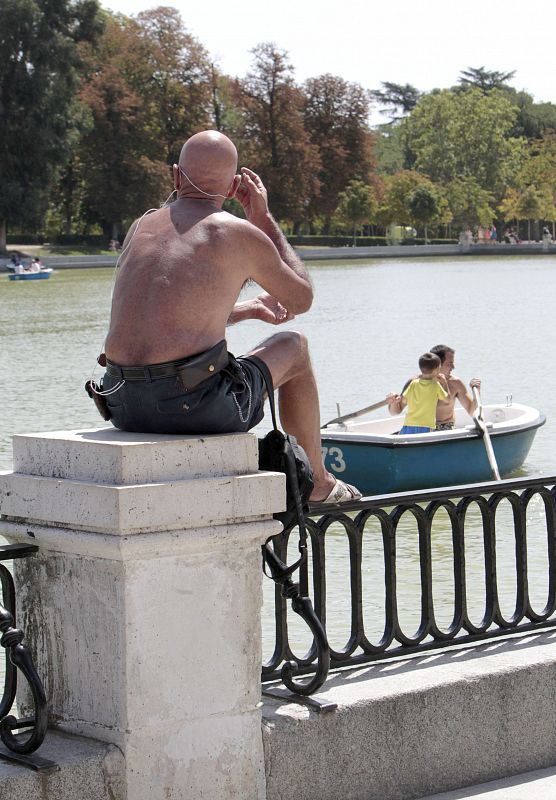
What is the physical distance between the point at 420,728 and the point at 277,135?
98.0m

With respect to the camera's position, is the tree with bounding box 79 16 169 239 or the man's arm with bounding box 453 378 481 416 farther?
the tree with bounding box 79 16 169 239

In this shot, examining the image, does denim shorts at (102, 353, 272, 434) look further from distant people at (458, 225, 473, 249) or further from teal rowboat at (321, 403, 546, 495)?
distant people at (458, 225, 473, 249)

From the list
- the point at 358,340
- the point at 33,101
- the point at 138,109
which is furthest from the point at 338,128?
the point at 358,340

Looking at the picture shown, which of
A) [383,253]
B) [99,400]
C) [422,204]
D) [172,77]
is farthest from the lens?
[422,204]

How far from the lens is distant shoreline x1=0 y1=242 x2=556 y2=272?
7750cm

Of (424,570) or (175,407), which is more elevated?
(175,407)

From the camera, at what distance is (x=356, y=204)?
331ft

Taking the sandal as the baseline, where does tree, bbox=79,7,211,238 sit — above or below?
above

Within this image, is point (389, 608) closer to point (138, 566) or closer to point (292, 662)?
point (292, 662)

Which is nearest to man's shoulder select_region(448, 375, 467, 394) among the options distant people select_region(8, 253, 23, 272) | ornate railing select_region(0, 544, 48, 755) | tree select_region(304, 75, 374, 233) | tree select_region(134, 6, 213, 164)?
ornate railing select_region(0, 544, 48, 755)

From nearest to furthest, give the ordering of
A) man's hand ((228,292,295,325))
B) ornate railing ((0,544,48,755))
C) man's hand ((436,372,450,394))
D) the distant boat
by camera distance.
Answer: ornate railing ((0,544,48,755)) → man's hand ((228,292,295,325)) → man's hand ((436,372,450,394)) → the distant boat

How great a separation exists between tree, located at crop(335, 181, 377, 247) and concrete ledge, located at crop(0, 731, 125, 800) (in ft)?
323

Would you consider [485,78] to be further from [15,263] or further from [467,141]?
[15,263]

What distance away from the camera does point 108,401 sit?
4227mm
